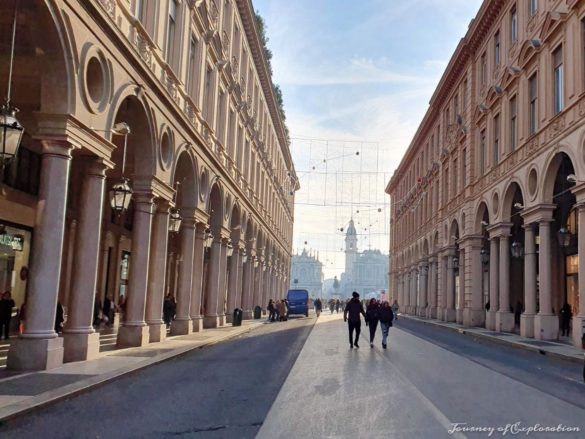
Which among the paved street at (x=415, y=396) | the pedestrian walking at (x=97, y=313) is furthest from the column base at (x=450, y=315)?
the pedestrian walking at (x=97, y=313)

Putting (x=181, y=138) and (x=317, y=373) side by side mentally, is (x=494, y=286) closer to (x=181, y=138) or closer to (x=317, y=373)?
(x=181, y=138)

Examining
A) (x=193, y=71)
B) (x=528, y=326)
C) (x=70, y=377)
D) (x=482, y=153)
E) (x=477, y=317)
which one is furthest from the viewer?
(x=482, y=153)

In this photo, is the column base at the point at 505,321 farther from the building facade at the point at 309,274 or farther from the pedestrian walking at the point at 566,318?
the building facade at the point at 309,274

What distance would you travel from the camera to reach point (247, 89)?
37.3 metres

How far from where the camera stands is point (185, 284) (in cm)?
2305

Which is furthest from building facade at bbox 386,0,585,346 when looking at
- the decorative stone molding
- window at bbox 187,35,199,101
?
the decorative stone molding

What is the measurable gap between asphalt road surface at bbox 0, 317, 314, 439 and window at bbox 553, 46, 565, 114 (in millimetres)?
16710

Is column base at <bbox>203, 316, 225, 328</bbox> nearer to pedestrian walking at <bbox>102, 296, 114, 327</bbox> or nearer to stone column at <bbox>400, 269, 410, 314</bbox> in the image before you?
pedestrian walking at <bbox>102, 296, 114, 327</bbox>

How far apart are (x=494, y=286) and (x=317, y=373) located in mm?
22188

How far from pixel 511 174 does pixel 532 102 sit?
3.53m

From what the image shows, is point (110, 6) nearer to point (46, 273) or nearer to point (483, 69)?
point (46, 273)

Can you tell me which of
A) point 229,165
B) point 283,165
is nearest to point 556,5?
point 229,165

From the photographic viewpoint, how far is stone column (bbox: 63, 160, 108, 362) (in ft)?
44.9

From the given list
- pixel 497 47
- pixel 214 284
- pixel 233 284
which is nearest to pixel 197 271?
pixel 214 284
